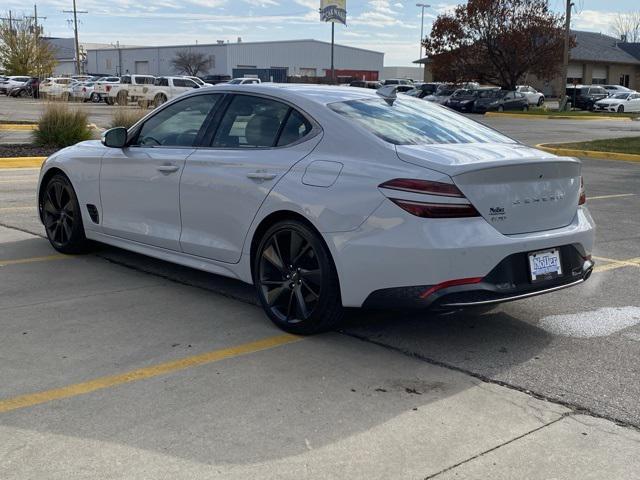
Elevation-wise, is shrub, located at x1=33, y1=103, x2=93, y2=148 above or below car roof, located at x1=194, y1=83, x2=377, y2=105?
below

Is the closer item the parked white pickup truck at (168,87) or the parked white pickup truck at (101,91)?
the parked white pickup truck at (168,87)

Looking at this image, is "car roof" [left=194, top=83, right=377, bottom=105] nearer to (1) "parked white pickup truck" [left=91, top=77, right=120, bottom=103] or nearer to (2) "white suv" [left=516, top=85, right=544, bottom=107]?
(1) "parked white pickup truck" [left=91, top=77, right=120, bottom=103]

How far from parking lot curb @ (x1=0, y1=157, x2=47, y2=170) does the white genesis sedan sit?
961cm

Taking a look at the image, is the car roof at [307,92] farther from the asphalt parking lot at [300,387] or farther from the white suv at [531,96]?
the white suv at [531,96]

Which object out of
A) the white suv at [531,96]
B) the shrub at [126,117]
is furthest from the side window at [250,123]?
the white suv at [531,96]

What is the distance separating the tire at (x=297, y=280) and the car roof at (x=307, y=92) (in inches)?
37.5

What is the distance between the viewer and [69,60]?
115000 millimetres

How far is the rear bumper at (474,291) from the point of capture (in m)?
4.34

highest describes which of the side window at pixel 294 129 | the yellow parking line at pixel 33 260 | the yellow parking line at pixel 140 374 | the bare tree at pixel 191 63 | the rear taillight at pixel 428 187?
the bare tree at pixel 191 63

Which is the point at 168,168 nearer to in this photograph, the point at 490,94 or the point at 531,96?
the point at 490,94

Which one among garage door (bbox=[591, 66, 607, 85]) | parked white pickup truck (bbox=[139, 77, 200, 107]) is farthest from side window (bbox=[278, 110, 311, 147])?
garage door (bbox=[591, 66, 607, 85])

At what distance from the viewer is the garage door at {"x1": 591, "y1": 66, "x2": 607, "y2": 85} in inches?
3007

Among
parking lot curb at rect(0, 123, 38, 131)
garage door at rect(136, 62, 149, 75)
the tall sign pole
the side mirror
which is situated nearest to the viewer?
the side mirror

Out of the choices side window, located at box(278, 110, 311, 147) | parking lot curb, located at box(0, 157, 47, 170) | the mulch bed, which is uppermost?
side window, located at box(278, 110, 311, 147)
